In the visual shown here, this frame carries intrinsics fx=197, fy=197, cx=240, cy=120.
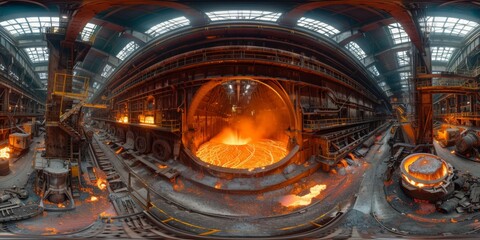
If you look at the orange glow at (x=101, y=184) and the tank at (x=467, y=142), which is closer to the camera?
the orange glow at (x=101, y=184)

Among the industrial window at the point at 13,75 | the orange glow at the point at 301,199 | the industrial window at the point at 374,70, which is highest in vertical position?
the industrial window at the point at 374,70

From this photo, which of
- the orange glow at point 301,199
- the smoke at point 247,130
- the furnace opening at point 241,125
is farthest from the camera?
the smoke at point 247,130

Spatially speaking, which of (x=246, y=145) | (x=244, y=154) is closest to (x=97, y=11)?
(x=244, y=154)

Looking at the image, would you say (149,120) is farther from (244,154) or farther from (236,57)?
(236,57)

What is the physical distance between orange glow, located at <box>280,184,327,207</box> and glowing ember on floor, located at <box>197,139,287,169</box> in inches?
82.2

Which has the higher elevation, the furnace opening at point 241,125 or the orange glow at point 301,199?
the furnace opening at point 241,125

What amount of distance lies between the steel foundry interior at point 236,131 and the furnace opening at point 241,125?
99mm

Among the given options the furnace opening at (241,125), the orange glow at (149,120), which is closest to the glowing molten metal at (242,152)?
the furnace opening at (241,125)

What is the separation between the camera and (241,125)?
11.8 meters

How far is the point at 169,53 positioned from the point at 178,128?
12.5 ft

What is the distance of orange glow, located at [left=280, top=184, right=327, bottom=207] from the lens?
6300mm

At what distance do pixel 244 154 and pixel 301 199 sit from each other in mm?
3675

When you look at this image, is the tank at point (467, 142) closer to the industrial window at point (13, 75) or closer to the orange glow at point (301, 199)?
the orange glow at point (301, 199)

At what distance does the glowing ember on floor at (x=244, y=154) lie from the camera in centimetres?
873
